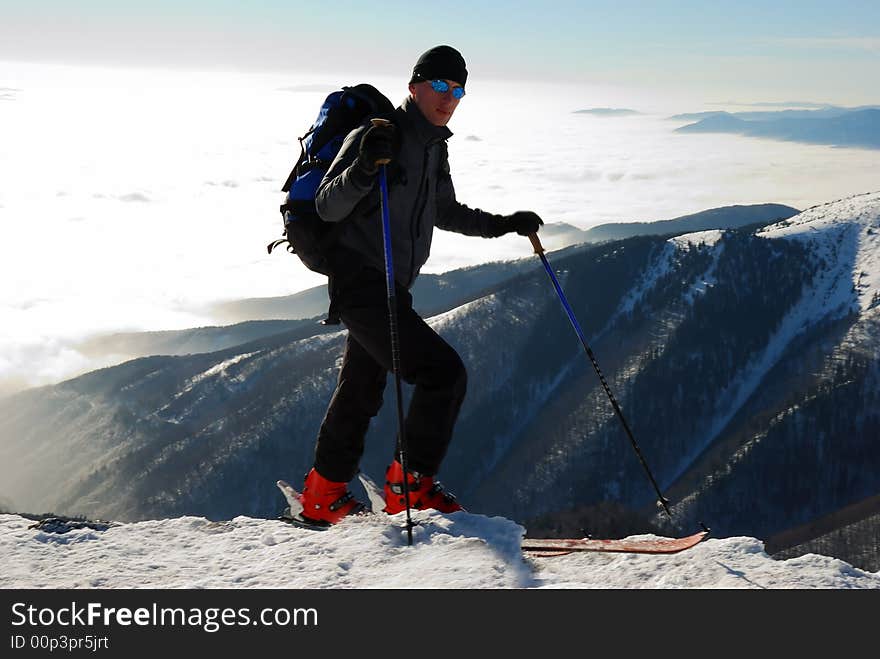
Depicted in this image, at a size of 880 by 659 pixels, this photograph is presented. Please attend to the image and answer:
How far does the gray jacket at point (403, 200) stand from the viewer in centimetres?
720

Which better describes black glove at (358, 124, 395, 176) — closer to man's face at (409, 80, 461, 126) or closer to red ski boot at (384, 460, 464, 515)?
man's face at (409, 80, 461, 126)

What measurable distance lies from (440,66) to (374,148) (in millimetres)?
1245

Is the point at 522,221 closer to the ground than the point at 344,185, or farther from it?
closer to the ground

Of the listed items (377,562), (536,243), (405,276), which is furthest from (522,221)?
(377,562)

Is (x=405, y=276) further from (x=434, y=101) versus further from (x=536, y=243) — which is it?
(x=536, y=243)

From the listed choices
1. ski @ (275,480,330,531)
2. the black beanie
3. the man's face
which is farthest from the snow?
the black beanie

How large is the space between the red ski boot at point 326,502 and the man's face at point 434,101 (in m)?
3.84

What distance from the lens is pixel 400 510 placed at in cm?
820

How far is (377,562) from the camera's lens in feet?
22.0

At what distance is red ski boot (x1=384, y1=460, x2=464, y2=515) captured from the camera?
26.7ft

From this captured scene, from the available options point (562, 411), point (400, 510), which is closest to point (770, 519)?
point (562, 411)
